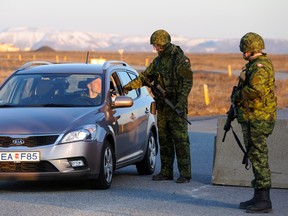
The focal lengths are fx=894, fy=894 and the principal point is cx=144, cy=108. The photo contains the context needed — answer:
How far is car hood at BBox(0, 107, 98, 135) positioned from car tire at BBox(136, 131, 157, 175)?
1.99m

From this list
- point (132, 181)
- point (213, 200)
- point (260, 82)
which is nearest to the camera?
point (260, 82)

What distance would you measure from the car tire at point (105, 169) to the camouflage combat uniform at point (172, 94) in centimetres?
106

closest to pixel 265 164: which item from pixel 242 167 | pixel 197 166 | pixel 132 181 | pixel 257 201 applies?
pixel 257 201

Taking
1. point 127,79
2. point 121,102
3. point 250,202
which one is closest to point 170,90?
point 121,102

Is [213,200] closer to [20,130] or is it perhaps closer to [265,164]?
[265,164]

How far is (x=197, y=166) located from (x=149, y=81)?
8.39ft

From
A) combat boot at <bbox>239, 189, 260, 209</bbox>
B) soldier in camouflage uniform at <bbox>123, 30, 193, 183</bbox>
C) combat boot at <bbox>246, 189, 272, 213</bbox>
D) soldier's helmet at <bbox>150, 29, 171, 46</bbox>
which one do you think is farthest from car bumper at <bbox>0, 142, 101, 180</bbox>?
A: combat boot at <bbox>246, 189, 272, 213</bbox>

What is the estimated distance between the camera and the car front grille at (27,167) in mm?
10195

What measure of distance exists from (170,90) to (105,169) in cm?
155

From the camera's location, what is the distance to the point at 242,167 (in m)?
11.5

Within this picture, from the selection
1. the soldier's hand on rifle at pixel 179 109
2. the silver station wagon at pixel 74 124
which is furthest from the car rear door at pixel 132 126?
the soldier's hand on rifle at pixel 179 109

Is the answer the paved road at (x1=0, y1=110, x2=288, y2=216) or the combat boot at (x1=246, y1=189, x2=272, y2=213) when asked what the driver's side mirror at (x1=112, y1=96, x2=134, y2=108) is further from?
the combat boot at (x1=246, y1=189, x2=272, y2=213)

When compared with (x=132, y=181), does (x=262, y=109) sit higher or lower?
higher

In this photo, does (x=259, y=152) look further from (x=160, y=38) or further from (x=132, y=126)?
(x=132, y=126)
